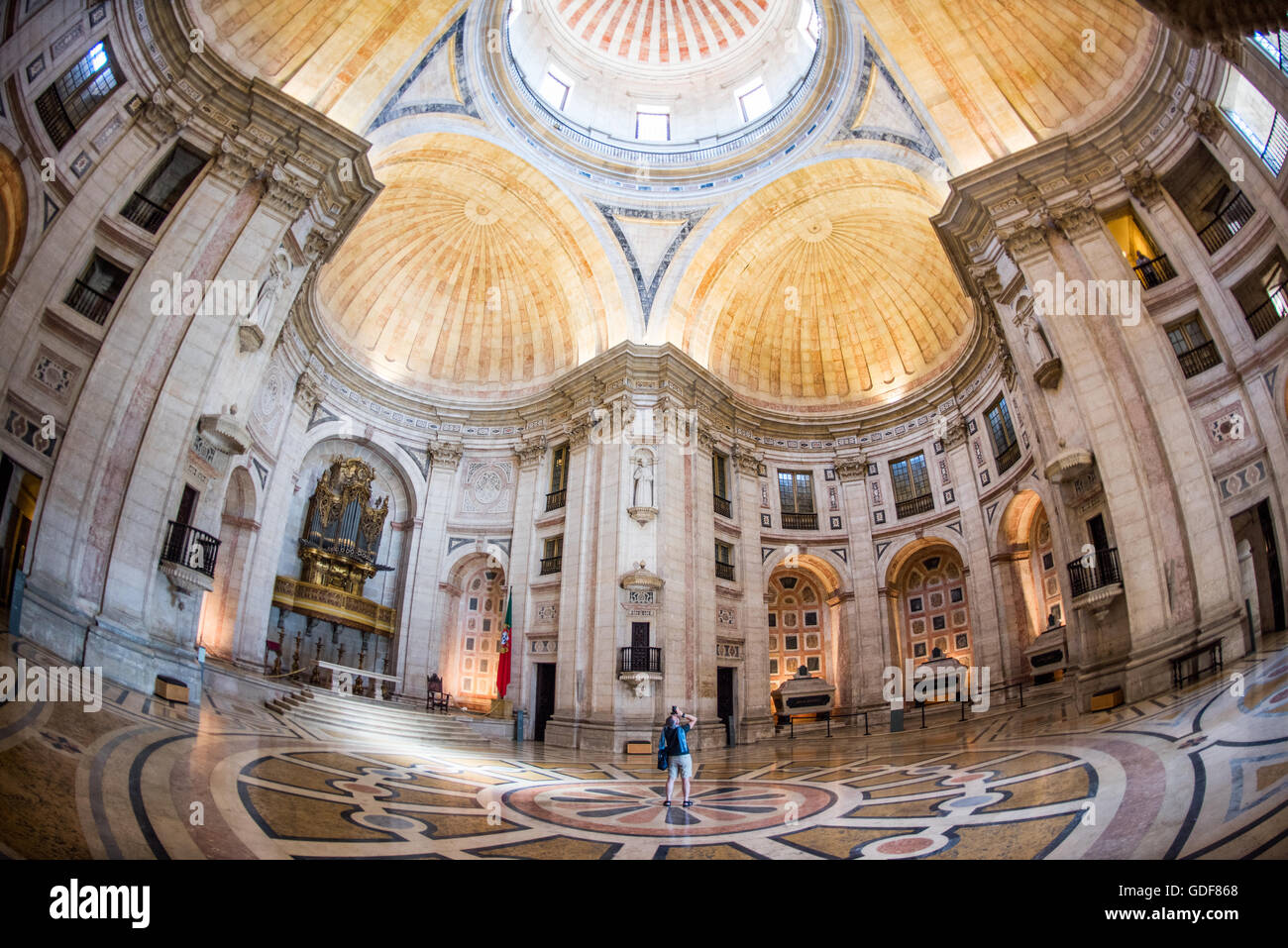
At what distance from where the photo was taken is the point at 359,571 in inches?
821

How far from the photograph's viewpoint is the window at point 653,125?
78.3 feet

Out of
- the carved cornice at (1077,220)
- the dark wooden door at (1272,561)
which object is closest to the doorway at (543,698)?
the dark wooden door at (1272,561)

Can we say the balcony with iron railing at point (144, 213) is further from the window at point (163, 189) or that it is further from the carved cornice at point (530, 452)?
the carved cornice at point (530, 452)

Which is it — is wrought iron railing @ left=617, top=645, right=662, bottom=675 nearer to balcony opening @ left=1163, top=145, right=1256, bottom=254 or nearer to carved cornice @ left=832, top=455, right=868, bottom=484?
carved cornice @ left=832, top=455, right=868, bottom=484

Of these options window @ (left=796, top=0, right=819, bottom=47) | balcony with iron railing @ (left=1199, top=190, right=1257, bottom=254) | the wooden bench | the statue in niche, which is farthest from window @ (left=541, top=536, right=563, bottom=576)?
window @ (left=796, top=0, right=819, bottom=47)

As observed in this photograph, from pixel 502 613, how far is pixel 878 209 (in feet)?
62.8

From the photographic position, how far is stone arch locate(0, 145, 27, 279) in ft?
31.0

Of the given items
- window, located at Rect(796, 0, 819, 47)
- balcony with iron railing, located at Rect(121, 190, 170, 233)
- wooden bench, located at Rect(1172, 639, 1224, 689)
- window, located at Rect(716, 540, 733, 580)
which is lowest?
wooden bench, located at Rect(1172, 639, 1224, 689)

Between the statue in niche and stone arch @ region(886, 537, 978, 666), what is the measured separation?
972 cm

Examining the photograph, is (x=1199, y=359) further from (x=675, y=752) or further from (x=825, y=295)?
(x=825, y=295)

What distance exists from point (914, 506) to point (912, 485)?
0.88 metres

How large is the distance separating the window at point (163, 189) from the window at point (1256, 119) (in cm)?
1880

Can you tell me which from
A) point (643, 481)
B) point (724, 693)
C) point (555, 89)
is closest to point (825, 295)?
point (643, 481)
